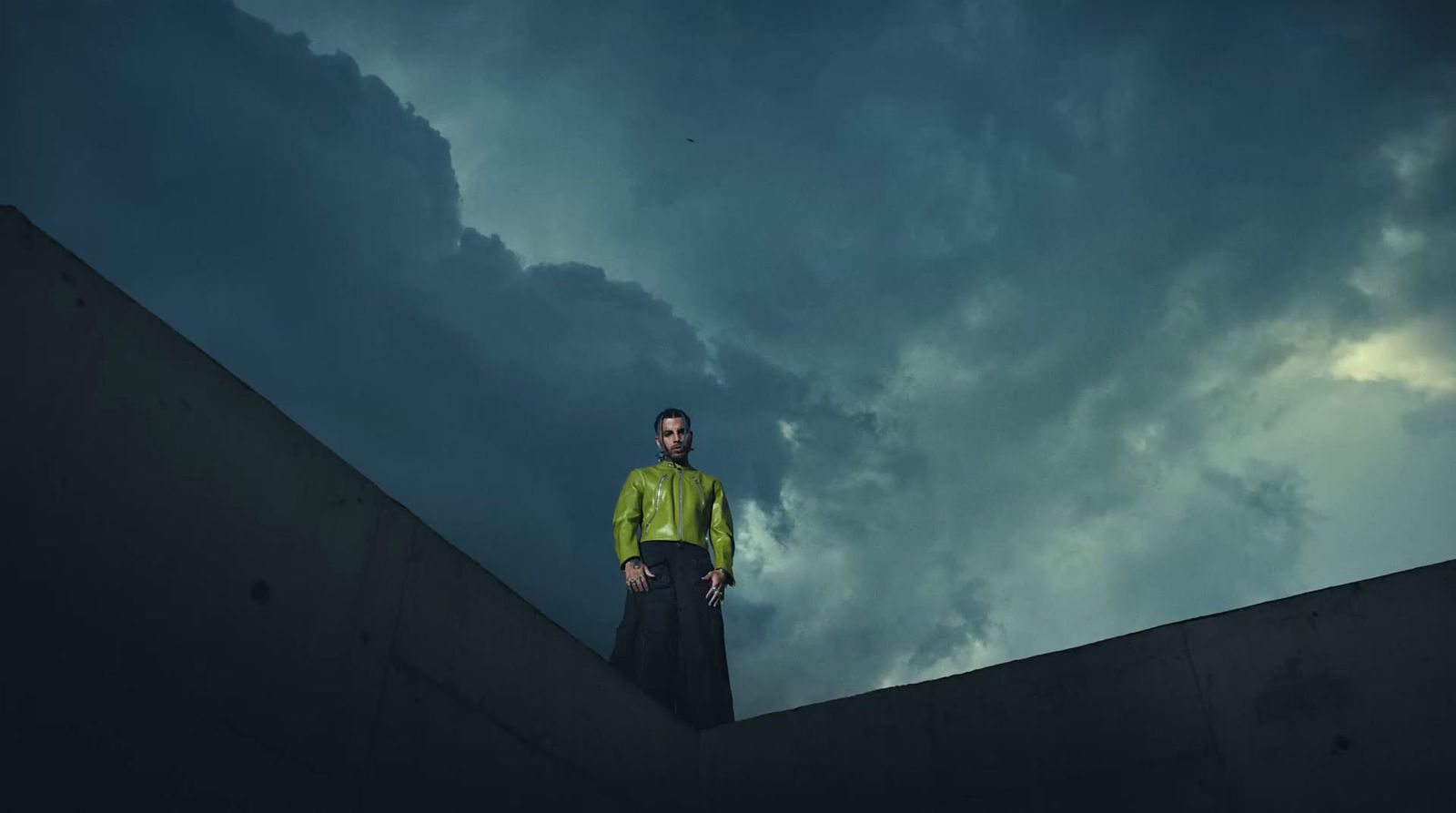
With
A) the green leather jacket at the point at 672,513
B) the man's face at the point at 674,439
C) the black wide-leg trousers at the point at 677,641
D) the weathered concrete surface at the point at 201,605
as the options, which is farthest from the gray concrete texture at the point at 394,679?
the man's face at the point at 674,439

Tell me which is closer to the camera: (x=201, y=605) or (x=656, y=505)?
(x=201, y=605)

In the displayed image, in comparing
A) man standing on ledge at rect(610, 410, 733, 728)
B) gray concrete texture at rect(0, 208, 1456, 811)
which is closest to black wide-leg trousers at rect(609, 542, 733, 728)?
man standing on ledge at rect(610, 410, 733, 728)

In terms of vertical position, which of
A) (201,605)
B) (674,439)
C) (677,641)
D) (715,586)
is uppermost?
(674,439)

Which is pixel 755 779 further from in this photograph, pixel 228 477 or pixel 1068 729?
pixel 228 477

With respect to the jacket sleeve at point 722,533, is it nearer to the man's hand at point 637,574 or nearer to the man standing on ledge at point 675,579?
the man standing on ledge at point 675,579

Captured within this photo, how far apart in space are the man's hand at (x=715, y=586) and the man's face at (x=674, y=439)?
85 cm

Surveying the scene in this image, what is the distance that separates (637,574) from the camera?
6684 millimetres

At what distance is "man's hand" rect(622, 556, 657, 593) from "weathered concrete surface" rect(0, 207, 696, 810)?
255 centimetres

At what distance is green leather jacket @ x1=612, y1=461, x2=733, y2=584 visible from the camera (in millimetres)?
6848

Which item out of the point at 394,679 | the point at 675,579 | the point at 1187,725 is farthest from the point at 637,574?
the point at 1187,725

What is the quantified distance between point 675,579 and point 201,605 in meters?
3.95

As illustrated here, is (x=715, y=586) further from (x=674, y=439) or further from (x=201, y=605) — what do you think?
(x=201, y=605)

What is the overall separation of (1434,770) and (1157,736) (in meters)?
0.87

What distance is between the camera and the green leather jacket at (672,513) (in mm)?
6848
